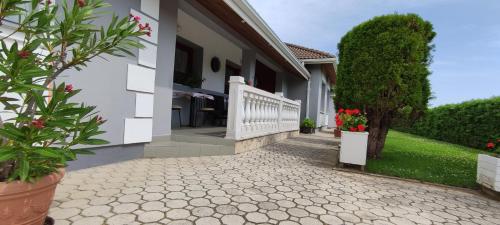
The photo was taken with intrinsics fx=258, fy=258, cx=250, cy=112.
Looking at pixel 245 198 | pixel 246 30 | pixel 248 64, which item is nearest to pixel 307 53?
pixel 248 64

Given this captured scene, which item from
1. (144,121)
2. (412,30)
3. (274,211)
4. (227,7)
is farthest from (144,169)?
(412,30)

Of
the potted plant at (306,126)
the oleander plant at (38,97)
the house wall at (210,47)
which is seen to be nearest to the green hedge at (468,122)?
the potted plant at (306,126)

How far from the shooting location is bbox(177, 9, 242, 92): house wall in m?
6.58

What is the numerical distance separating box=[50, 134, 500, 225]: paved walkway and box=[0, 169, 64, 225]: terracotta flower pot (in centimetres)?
41

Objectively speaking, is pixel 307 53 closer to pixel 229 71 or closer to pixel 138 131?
Result: pixel 229 71

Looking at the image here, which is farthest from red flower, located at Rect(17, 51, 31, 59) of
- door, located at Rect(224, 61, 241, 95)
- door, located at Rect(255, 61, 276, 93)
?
door, located at Rect(255, 61, 276, 93)

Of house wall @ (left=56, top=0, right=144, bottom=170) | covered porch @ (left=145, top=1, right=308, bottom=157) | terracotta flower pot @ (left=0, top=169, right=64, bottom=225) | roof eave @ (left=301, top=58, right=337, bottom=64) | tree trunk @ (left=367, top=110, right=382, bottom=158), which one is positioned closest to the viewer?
terracotta flower pot @ (left=0, top=169, right=64, bottom=225)

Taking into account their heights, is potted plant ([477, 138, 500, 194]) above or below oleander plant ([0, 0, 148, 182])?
below

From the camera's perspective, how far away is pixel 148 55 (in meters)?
3.92

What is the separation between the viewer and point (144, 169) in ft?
11.2

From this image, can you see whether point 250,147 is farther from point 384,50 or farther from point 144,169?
point 384,50

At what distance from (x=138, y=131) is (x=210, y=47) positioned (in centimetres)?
518

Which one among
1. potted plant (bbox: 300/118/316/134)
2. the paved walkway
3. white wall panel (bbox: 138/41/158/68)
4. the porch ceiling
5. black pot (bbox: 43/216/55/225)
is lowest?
the paved walkway

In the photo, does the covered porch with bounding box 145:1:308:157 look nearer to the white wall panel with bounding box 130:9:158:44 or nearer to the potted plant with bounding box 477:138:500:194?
the white wall panel with bounding box 130:9:158:44
